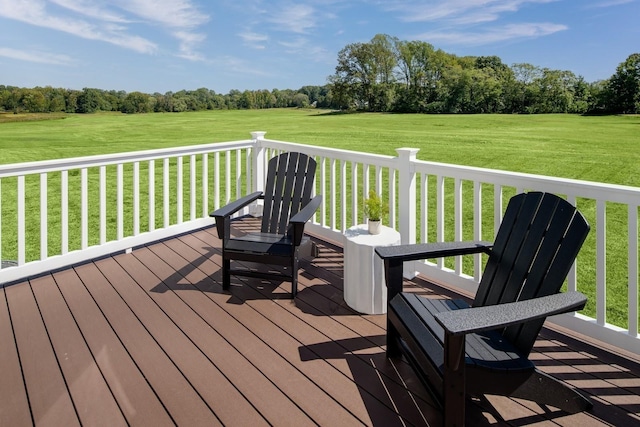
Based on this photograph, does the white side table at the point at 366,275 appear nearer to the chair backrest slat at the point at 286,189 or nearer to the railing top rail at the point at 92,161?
the chair backrest slat at the point at 286,189

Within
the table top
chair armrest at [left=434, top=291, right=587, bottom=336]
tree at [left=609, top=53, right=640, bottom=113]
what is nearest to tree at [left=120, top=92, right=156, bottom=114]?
tree at [left=609, top=53, right=640, bottom=113]

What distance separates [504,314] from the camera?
1.61m

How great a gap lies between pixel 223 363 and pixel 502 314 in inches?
58.1

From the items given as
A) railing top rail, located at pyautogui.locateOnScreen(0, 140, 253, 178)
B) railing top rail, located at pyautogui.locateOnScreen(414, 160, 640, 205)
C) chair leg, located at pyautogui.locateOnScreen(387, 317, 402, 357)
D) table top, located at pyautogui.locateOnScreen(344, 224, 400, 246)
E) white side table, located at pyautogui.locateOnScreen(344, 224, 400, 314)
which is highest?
railing top rail, located at pyautogui.locateOnScreen(0, 140, 253, 178)

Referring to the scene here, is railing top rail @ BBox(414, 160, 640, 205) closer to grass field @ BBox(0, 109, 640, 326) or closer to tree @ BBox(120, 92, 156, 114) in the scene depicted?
grass field @ BBox(0, 109, 640, 326)

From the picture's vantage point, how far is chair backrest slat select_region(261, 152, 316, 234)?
12.8 feet

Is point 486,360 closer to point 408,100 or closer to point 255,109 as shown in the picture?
point 408,100

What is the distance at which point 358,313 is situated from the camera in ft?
9.84

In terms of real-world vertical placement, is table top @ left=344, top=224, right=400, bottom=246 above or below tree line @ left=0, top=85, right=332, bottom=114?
below

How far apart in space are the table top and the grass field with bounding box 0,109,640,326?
7.13 ft

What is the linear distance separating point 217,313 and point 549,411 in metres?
2.00

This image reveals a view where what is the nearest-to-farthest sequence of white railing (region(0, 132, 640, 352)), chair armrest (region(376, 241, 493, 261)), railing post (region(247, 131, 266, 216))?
chair armrest (region(376, 241, 493, 261)), white railing (region(0, 132, 640, 352)), railing post (region(247, 131, 266, 216))

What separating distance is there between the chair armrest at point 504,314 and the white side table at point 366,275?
1309 millimetres

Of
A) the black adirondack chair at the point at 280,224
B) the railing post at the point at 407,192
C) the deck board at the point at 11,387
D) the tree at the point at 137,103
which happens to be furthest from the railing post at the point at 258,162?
the tree at the point at 137,103
